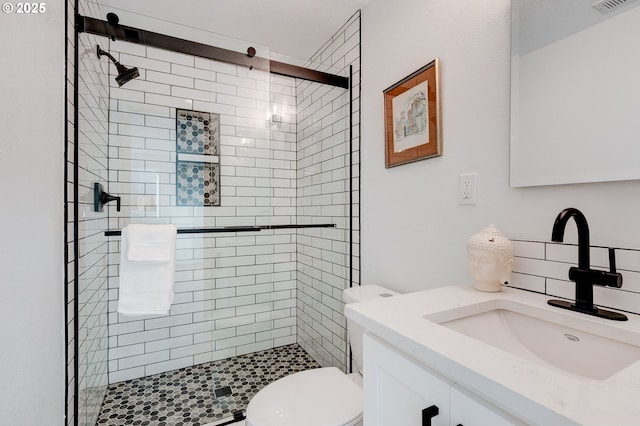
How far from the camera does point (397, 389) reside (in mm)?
718

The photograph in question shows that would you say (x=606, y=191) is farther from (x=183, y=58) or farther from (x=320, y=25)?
Answer: (x=183, y=58)

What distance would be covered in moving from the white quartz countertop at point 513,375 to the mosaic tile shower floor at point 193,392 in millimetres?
1488

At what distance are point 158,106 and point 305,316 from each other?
1887 millimetres

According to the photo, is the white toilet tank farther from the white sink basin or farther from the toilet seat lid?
the white sink basin

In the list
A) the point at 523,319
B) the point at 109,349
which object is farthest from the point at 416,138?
the point at 109,349

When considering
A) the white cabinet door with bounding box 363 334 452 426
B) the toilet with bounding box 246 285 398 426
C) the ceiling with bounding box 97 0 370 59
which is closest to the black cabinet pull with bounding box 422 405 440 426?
the white cabinet door with bounding box 363 334 452 426

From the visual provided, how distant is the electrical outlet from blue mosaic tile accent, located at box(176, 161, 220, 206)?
1.41 metres

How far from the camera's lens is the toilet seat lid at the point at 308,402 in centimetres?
114

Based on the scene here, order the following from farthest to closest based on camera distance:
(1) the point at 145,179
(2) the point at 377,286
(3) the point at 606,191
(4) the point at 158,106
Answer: (4) the point at 158,106 < (1) the point at 145,179 < (2) the point at 377,286 < (3) the point at 606,191

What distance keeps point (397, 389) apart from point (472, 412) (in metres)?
0.21

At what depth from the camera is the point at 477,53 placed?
1172 mm

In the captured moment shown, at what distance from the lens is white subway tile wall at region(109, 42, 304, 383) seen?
1852 mm
